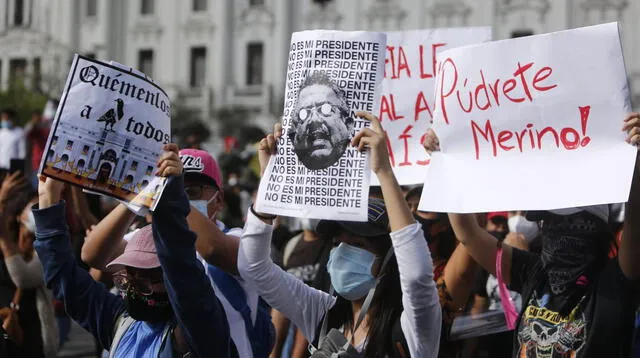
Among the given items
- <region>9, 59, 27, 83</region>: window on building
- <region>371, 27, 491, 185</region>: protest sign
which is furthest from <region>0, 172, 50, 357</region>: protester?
<region>9, 59, 27, 83</region>: window on building

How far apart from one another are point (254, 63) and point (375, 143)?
139 feet

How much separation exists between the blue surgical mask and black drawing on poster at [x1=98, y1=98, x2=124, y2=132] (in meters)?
0.92

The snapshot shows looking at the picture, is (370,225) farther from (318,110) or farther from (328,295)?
(318,110)

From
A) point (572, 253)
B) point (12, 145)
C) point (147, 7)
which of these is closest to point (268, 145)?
point (572, 253)

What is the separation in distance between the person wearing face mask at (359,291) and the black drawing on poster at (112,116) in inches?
21.5

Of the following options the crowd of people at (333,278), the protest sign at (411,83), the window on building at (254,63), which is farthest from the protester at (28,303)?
the window on building at (254,63)

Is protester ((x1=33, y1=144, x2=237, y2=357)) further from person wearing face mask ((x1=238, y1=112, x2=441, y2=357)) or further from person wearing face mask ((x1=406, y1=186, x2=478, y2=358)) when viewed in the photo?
person wearing face mask ((x1=406, y1=186, x2=478, y2=358))

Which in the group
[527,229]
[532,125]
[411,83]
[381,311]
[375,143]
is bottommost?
[381,311]

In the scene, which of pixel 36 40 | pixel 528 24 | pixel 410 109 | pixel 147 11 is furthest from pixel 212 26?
pixel 410 109

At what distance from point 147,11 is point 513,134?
44.9 metres

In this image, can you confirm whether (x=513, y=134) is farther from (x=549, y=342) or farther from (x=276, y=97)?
(x=276, y=97)

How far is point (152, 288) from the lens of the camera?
3.43m

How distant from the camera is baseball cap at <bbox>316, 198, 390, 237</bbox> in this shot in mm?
3713

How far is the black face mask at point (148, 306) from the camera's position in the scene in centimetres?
339
